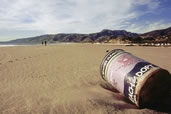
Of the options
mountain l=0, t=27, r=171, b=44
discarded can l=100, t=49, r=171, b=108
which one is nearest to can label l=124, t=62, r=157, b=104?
discarded can l=100, t=49, r=171, b=108

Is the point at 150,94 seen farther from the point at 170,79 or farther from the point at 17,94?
the point at 17,94

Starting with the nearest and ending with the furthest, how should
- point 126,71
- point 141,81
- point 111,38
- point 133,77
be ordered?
point 141,81 → point 133,77 → point 126,71 → point 111,38

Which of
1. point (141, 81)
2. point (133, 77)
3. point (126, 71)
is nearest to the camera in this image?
point (141, 81)

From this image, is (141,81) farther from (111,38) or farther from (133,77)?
(111,38)

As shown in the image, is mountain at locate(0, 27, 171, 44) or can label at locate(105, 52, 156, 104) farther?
mountain at locate(0, 27, 171, 44)

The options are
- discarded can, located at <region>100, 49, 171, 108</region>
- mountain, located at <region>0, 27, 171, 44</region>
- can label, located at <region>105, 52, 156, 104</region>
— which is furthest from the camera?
mountain, located at <region>0, 27, 171, 44</region>

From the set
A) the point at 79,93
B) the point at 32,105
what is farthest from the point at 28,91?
the point at 79,93

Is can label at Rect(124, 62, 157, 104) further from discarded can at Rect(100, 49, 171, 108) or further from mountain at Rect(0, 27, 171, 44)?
mountain at Rect(0, 27, 171, 44)

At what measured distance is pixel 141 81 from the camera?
294cm

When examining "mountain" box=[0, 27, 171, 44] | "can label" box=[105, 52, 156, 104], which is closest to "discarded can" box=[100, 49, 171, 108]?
"can label" box=[105, 52, 156, 104]

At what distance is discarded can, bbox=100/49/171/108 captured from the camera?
2.95 metres

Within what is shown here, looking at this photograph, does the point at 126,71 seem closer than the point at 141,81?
No

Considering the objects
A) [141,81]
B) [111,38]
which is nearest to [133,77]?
[141,81]

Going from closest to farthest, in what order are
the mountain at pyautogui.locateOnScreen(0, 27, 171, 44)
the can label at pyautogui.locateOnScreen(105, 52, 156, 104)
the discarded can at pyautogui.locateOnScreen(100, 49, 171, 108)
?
the discarded can at pyautogui.locateOnScreen(100, 49, 171, 108) < the can label at pyautogui.locateOnScreen(105, 52, 156, 104) < the mountain at pyautogui.locateOnScreen(0, 27, 171, 44)
